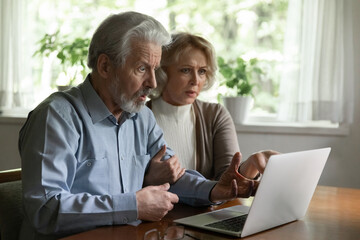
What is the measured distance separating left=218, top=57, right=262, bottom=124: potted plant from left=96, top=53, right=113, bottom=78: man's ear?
169 cm

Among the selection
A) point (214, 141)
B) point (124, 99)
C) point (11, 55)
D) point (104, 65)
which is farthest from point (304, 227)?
point (11, 55)

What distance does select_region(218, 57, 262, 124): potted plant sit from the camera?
3.29m

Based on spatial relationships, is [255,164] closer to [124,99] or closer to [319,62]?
[124,99]

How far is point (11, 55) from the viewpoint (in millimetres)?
3877

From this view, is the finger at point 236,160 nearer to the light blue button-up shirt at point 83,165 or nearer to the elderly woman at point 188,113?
the light blue button-up shirt at point 83,165

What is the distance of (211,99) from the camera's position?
11.1 feet

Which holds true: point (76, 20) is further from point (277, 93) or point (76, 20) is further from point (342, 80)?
point (342, 80)

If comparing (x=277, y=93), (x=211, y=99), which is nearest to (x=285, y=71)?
(x=277, y=93)

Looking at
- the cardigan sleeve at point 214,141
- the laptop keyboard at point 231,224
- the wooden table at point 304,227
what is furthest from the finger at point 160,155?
the cardigan sleeve at point 214,141

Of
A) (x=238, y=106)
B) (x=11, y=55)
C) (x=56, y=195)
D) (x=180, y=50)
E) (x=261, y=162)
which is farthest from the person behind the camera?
(x=11, y=55)

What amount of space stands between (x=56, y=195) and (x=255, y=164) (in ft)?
2.33

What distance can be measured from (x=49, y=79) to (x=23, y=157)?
8.73 ft

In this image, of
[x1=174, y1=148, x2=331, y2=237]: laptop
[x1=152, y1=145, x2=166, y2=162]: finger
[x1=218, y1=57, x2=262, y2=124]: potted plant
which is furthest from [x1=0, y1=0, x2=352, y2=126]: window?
[x1=174, y1=148, x2=331, y2=237]: laptop

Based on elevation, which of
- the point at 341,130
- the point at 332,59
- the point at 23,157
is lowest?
the point at 341,130
